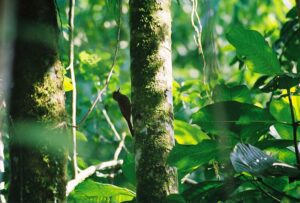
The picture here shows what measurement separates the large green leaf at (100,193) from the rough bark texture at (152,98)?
7.2 inches

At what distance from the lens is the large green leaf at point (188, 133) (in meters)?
1.45

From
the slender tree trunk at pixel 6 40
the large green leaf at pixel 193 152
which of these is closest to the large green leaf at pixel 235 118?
the large green leaf at pixel 193 152

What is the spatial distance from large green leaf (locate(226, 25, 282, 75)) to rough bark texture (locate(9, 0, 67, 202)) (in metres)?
0.47

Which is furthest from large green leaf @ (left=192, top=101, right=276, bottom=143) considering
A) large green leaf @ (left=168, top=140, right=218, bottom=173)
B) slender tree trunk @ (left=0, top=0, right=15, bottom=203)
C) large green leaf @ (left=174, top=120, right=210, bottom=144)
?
slender tree trunk @ (left=0, top=0, right=15, bottom=203)

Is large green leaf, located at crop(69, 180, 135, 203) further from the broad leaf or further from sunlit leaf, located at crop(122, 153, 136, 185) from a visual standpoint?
the broad leaf

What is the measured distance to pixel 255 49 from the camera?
1180 millimetres

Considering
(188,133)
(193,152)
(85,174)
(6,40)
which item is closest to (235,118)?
(193,152)

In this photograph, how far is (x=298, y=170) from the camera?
954 millimetres

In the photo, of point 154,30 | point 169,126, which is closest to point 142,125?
point 169,126

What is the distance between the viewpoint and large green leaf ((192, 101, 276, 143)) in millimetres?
1104

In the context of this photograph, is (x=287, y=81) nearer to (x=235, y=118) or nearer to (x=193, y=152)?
(x=235, y=118)

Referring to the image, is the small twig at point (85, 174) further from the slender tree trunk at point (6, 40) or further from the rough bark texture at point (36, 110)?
the slender tree trunk at point (6, 40)

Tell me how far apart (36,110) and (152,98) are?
0.31 meters

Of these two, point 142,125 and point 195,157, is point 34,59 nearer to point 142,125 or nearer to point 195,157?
point 142,125
